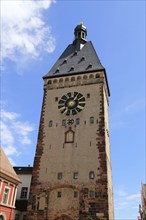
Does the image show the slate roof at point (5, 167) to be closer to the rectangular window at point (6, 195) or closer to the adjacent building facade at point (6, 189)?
the adjacent building facade at point (6, 189)

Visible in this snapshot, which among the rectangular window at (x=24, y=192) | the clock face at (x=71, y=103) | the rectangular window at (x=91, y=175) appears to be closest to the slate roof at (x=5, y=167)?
the rectangular window at (x=24, y=192)

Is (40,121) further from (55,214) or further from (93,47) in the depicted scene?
(93,47)

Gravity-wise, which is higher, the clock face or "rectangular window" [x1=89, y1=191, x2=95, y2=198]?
the clock face

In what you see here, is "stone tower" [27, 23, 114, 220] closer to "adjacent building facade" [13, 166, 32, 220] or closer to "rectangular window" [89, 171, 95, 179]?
"rectangular window" [89, 171, 95, 179]

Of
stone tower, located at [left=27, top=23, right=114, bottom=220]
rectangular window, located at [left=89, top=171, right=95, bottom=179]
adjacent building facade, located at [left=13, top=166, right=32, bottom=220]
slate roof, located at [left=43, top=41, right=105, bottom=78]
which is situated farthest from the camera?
slate roof, located at [left=43, top=41, right=105, bottom=78]

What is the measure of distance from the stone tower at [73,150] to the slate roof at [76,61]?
0.14 meters

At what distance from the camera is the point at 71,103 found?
29375 millimetres

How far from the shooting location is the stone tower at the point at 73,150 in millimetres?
23250

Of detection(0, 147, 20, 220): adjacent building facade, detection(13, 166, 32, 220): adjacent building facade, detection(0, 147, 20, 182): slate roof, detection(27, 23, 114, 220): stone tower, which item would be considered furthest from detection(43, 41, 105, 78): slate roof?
detection(0, 147, 20, 220): adjacent building facade

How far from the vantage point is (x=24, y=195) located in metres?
29.6

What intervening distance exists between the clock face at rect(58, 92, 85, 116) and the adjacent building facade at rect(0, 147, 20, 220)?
892cm

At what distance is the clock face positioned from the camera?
28.8m

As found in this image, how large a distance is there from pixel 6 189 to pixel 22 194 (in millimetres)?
6534

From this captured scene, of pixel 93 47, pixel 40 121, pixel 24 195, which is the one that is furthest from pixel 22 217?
pixel 93 47
